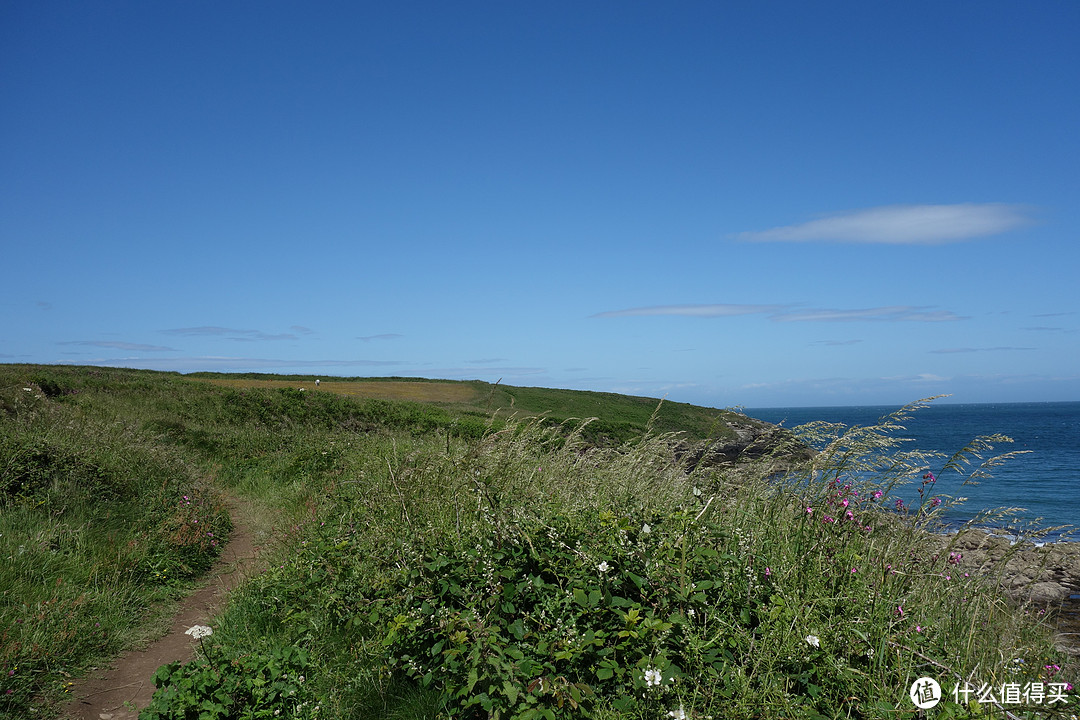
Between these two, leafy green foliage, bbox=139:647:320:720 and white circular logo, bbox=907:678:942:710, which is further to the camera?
leafy green foliage, bbox=139:647:320:720

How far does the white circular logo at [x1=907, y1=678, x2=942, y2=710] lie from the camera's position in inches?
107

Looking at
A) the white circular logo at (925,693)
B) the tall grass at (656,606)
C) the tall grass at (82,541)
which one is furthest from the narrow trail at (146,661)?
the white circular logo at (925,693)

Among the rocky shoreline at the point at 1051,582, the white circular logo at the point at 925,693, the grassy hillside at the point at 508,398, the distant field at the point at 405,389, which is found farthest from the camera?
the grassy hillside at the point at 508,398

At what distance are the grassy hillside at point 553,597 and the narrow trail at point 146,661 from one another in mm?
179

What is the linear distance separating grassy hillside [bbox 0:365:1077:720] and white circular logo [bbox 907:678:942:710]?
2.2 inches

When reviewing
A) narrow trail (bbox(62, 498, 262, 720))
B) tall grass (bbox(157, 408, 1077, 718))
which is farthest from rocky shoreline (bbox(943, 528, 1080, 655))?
narrow trail (bbox(62, 498, 262, 720))

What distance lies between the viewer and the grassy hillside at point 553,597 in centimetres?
298

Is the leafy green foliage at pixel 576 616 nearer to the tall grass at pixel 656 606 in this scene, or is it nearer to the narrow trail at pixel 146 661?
the tall grass at pixel 656 606

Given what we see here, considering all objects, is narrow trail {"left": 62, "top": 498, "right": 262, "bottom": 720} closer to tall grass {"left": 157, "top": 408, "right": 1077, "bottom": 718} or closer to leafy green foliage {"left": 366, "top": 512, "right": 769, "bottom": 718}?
tall grass {"left": 157, "top": 408, "right": 1077, "bottom": 718}

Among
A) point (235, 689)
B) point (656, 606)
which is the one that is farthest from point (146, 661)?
point (656, 606)

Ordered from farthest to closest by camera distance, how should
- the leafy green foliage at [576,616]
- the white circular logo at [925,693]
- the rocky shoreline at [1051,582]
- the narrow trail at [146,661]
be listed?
the rocky shoreline at [1051,582]
the narrow trail at [146,661]
the leafy green foliage at [576,616]
the white circular logo at [925,693]

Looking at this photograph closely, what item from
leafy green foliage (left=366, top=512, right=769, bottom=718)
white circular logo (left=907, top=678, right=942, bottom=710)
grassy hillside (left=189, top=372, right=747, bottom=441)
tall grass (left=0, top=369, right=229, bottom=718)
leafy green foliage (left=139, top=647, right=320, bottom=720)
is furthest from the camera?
grassy hillside (left=189, top=372, right=747, bottom=441)

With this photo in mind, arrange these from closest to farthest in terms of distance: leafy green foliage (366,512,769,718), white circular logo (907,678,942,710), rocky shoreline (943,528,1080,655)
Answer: white circular logo (907,678,942,710) < leafy green foliage (366,512,769,718) < rocky shoreline (943,528,1080,655)

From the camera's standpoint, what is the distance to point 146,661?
4.80m
